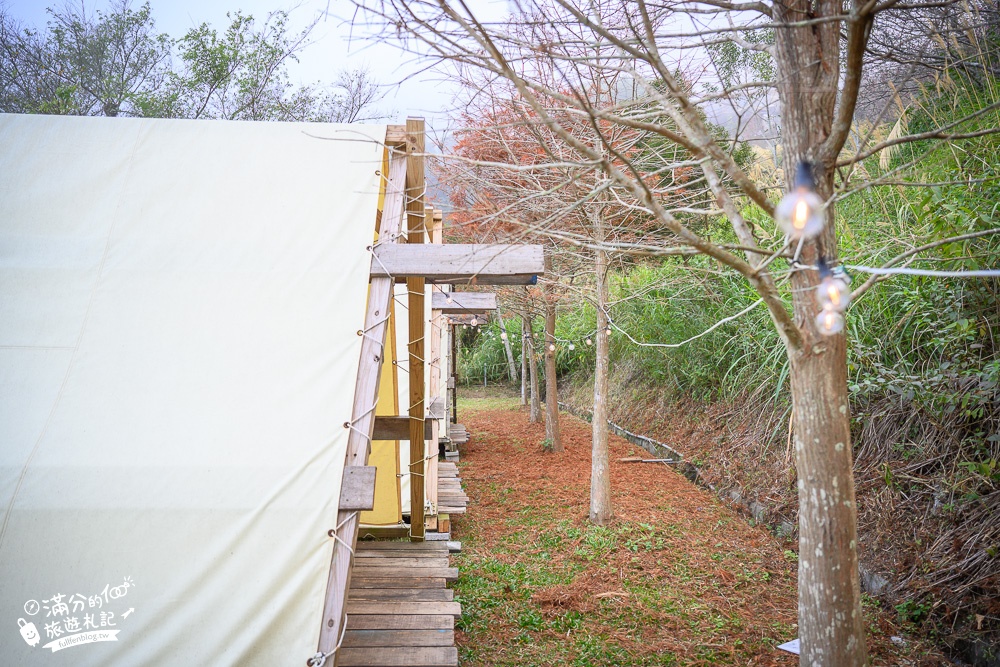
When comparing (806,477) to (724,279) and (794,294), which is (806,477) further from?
(724,279)

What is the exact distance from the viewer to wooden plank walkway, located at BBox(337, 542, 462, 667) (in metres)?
3.56

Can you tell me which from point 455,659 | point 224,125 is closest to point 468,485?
point 455,659

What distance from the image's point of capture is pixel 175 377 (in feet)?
10.6

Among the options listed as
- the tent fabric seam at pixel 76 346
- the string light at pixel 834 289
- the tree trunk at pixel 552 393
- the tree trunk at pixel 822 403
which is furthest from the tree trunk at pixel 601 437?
the string light at pixel 834 289

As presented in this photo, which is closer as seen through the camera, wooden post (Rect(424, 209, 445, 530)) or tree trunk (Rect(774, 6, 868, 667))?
tree trunk (Rect(774, 6, 868, 667))

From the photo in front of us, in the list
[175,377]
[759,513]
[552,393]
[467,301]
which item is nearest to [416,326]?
[175,377]

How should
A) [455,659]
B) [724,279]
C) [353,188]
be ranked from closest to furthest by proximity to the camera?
[455,659]
[353,188]
[724,279]

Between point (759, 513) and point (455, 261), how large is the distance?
4537 mm

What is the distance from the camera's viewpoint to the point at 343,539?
291 cm

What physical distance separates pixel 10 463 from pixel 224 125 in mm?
2118

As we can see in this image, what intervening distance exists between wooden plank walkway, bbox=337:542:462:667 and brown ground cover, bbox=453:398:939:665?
1.24 ft

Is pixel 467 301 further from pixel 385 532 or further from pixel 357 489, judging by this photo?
pixel 357 489

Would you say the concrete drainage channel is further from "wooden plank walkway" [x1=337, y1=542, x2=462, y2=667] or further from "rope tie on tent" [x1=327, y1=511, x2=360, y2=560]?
"rope tie on tent" [x1=327, y1=511, x2=360, y2=560]

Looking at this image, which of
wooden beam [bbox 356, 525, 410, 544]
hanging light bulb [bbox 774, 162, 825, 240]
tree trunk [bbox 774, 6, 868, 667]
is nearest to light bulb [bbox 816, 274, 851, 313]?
hanging light bulb [bbox 774, 162, 825, 240]
